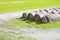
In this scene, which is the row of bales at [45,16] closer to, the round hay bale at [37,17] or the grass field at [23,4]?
the round hay bale at [37,17]

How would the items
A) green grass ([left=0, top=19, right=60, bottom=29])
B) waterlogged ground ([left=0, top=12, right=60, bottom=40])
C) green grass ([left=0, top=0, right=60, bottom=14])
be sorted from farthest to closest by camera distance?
green grass ([left=0, top=0, right=60, bottom=14]) → green grass ([left=0, top=19, right=60, bottom=29]) → waterlogged ground ([left=0, top=12, right=60, bottom=40])

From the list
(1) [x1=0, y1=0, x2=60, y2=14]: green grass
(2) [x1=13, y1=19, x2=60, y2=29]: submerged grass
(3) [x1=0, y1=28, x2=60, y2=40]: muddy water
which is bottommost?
(3) [x1=0, y1=28, x2=60, y2=40]: muddy water

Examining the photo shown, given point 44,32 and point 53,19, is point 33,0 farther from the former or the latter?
point 44,32

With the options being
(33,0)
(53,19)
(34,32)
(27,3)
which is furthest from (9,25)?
(33,0)

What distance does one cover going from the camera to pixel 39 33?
2135 mm

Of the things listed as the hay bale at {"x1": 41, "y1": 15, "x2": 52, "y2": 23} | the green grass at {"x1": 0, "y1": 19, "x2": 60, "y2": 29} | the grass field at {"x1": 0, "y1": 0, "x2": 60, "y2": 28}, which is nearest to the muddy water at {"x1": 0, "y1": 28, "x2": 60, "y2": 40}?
the green grass at {"x1": 0, "y1": 19, "x2": 60, "y2": 29}

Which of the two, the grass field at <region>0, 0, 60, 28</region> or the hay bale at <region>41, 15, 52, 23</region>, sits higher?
the grass field at <region>0, 0, 60, 28</region>

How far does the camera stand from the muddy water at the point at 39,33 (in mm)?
2010

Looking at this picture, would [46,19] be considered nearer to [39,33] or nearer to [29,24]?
[29,24]

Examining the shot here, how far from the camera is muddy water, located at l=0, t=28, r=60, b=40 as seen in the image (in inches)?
79.1

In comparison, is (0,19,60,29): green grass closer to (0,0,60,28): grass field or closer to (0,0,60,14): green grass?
(0,0,60,28): grass field

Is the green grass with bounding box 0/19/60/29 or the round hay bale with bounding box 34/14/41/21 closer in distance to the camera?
the green grass with bounding box 0/19/60/29

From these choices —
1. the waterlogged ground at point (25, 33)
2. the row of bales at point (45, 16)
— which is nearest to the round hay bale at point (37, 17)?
the row of bales at point (45, 16)

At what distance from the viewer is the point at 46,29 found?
2.27 metres
